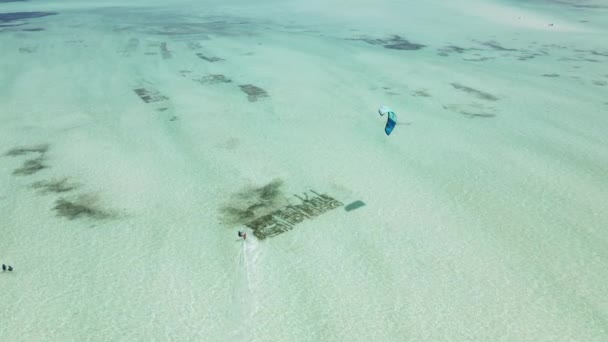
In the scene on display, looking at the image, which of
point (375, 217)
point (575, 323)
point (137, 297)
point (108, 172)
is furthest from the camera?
point (108, 172)

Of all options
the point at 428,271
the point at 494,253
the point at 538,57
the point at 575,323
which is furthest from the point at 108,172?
the point at 538,57

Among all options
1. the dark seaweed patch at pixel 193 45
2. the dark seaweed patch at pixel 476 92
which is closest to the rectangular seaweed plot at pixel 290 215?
the dark seaweed patch at pixel 476 92

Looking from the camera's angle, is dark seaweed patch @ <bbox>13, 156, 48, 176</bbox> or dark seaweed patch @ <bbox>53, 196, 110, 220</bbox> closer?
dark seaweed patch @ <bbox>53, 196, 110, 220</bbox>

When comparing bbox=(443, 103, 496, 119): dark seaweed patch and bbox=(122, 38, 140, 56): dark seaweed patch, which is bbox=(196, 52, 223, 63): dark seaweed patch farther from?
bbox=(443, 103, 496, 119): dark seaweed patch

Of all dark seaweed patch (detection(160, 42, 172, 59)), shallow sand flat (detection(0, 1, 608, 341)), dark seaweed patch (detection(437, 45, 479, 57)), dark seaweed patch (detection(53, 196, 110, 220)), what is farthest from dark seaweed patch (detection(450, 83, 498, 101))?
dark seaweed patch (detection(53, 196, 110, 220))

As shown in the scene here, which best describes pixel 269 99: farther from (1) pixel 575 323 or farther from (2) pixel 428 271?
(1) pixel 575 323

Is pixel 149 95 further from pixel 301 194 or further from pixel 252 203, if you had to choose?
pixel 301 194
